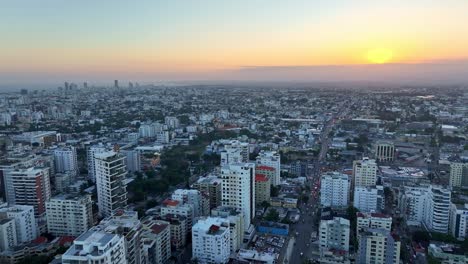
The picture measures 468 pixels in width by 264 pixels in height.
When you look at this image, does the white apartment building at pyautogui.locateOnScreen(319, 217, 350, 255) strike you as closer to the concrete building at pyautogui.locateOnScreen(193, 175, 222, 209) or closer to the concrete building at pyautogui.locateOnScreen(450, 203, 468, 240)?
the concrete building at pyautogui.locateOnScreen(450, 203, 468, 240)

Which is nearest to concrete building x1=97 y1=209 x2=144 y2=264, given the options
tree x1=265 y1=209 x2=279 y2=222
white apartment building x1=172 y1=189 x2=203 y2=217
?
white apartment building x1=172 y1=189 x2=203 y2=217

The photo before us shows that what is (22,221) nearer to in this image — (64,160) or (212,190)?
(212,190)

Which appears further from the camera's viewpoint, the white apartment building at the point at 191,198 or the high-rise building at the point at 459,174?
the high-rise building at the point at 459,174

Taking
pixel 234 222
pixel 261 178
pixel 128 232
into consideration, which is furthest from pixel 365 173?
pixel 128 232

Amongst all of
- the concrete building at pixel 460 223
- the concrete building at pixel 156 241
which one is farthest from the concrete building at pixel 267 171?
the concrete building at pixel 460 223

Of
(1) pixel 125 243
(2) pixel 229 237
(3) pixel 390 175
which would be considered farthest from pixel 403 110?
(1) pixel 125 243

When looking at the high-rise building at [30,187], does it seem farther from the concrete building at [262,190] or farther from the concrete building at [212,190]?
the concrete building at [262,190]
